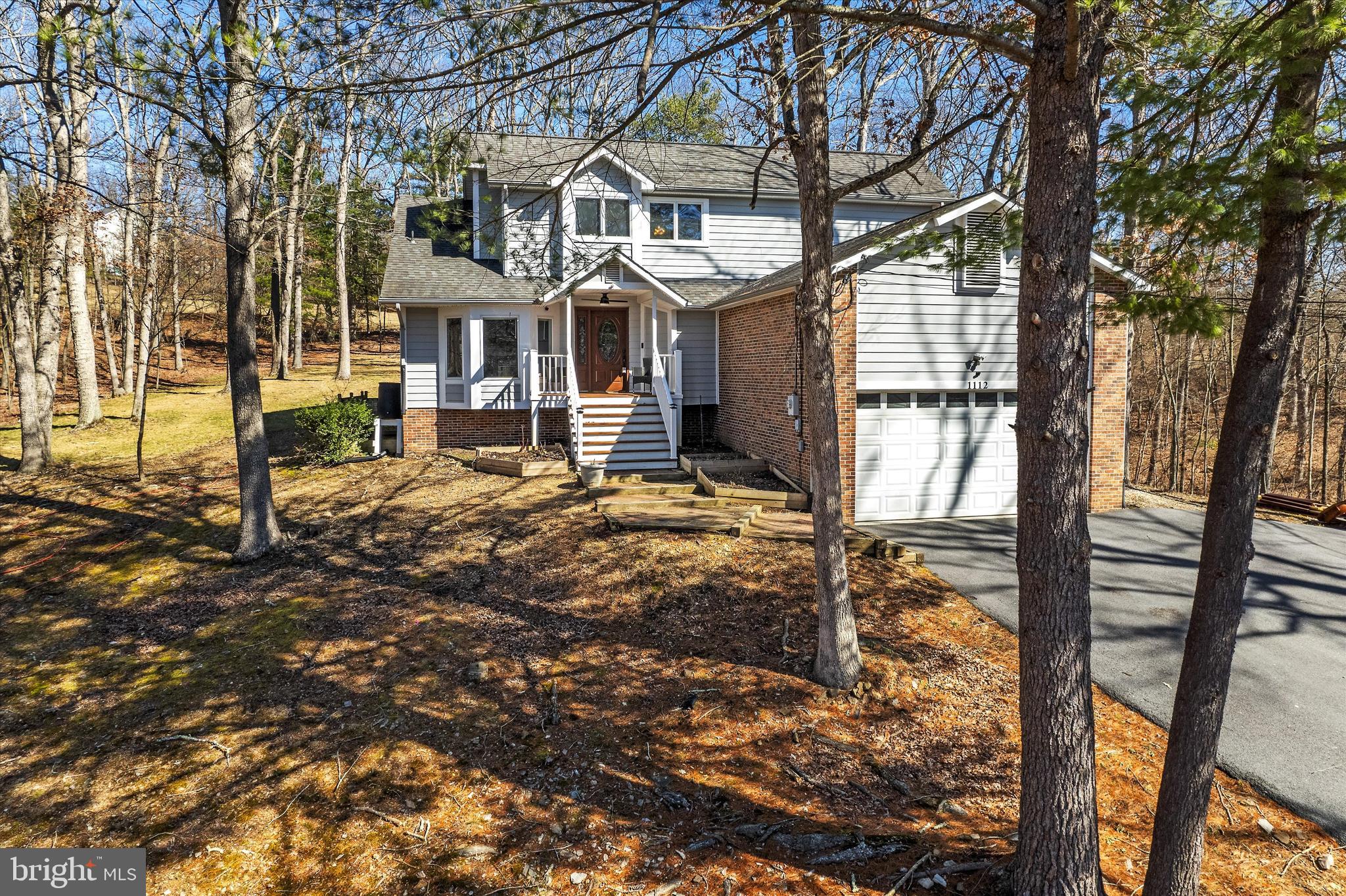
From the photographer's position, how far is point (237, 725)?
5.78 metres

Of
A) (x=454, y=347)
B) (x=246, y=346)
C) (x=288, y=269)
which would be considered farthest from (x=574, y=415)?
(x=288, y=269)

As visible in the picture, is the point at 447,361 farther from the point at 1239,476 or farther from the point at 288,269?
the point at 288,269

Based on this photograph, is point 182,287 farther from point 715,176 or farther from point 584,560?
point 584,560

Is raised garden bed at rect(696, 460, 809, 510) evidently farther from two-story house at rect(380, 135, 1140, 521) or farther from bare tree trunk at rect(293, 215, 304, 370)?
bare tree trunk at rect(293, 215, 304, 370)

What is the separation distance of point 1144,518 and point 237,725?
13.0 metres

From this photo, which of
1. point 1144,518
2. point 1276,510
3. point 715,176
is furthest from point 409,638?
point 1276,510

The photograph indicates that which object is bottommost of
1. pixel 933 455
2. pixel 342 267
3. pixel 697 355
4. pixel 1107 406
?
pixel 933 455

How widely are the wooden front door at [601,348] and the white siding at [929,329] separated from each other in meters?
6.86

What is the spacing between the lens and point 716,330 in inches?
615

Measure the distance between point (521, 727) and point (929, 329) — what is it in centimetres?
901

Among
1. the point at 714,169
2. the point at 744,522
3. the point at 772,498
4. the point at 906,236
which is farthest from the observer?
the point at 714,169

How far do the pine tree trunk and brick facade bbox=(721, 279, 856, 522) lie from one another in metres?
5.69

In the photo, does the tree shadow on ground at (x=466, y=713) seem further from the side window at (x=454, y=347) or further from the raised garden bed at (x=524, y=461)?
the side window at (x=454, y=347)

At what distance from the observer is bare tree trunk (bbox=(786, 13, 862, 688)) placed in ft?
19.9
